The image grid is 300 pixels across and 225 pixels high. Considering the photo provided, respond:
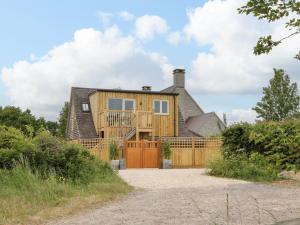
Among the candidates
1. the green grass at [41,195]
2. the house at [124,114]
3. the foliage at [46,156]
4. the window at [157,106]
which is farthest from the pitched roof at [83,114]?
the green grass at [41,195]

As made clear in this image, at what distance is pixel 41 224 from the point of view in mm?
7840

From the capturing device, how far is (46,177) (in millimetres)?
11500

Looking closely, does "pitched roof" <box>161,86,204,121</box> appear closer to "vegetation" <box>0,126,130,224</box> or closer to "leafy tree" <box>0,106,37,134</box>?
"leafy tree" <box>0,106,37,134</box>

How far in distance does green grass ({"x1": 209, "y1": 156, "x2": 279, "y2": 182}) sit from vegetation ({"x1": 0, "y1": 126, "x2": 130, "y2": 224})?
500cm

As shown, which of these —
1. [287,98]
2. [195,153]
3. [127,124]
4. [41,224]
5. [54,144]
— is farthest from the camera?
[287,98]

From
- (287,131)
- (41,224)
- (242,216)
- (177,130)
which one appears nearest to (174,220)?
(242,216)

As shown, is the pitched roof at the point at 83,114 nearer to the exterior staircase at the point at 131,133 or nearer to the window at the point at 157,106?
the exterior staircase at the point at 131,133

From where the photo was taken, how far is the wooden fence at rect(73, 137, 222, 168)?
2573 centimetres

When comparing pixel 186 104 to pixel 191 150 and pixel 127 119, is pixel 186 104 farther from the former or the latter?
pixel 191 150

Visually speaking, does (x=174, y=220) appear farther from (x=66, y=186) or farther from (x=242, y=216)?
(x=66, y=186)

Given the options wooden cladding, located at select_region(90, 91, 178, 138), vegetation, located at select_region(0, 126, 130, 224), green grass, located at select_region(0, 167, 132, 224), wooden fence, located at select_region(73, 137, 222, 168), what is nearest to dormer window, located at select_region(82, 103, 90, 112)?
wooden cladding, located at select_region(90, 91, 178, 138)

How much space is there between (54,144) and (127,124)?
16.9m

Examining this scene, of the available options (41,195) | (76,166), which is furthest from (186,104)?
(41,195)

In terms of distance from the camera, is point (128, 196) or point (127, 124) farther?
point (127, 124)
